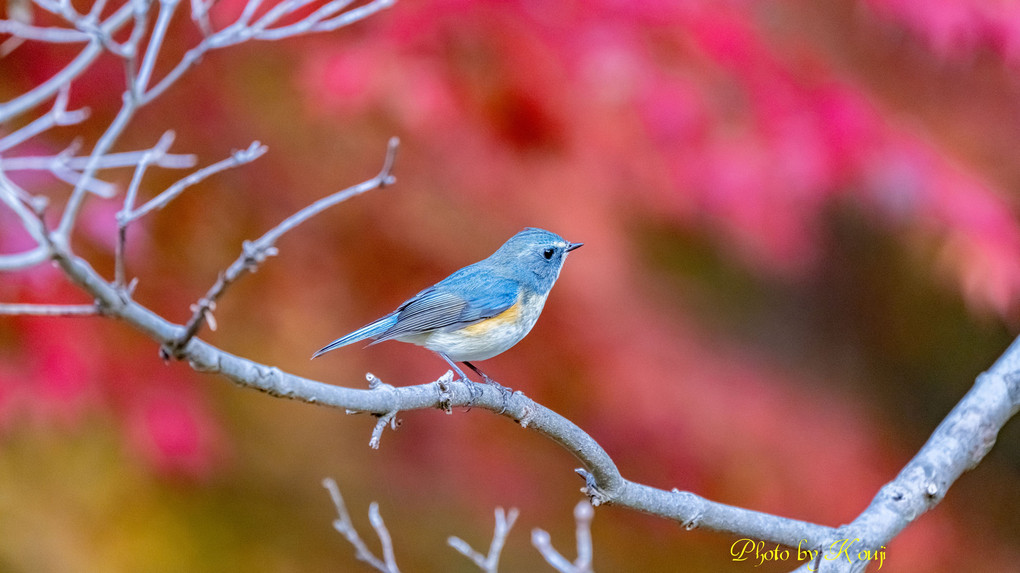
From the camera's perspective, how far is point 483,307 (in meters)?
3.13

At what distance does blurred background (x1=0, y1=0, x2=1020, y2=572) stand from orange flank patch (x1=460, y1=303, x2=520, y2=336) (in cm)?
88

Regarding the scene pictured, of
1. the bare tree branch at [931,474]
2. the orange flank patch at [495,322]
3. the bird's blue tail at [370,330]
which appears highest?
the orange flank patch at [495,322]

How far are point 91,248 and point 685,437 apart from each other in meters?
3.01

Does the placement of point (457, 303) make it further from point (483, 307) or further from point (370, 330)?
point (370, 330)

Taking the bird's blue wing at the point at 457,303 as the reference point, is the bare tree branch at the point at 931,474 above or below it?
below

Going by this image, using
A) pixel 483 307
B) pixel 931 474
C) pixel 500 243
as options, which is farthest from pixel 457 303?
pixel 931 474

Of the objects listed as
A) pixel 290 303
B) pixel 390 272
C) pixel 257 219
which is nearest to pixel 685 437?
pixel 390 272

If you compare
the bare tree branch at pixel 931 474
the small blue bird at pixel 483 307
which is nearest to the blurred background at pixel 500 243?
the small blue bird at pixel 483 307

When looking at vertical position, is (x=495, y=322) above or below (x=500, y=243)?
below

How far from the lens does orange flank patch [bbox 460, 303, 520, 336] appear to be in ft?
10.1

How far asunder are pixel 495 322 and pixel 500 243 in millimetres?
1361

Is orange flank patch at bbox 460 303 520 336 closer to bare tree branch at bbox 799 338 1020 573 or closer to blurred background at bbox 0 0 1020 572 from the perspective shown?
blurred background at bbox 0 0 1020 572

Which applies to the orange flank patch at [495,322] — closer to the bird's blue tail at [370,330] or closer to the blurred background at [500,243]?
the bird's blue tail at [370,330]

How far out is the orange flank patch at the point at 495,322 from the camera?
10.1 ft
